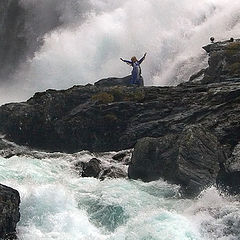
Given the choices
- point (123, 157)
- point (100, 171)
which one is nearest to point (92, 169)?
point (100, 171)

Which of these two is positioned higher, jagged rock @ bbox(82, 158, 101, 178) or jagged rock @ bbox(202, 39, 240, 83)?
jagged rock @ bbox(202, 39, 240, 83)

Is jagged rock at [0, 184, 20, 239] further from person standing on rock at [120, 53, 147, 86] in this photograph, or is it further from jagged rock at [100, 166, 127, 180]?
person standing on rock at [120, 53, 147, 86]

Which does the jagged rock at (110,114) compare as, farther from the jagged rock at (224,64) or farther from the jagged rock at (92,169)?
the jagged rock at (92,169)

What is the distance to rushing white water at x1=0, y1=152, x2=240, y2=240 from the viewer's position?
14281mm

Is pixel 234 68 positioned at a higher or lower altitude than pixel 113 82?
lower

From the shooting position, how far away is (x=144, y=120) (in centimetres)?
2605

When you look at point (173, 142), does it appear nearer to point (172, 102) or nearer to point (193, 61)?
Result: point (172, 102)

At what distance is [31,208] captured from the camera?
15258 mm

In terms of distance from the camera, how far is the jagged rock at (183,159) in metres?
18.0

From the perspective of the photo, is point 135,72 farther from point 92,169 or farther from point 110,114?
point 92,169

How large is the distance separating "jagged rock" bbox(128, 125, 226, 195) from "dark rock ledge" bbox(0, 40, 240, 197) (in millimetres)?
43

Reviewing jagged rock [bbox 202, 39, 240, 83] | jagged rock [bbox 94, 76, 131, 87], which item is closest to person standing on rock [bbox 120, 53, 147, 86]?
jagged rock [bbox 94, 76, 131, 87]

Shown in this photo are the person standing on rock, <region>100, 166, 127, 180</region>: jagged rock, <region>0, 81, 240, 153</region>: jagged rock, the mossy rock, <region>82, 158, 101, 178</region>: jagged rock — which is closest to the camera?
<region>100, 166, 127, 180</region>: jagged rock

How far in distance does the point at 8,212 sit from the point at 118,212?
3812 mm
